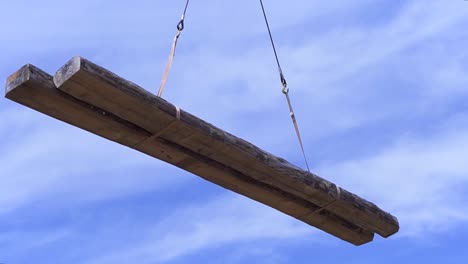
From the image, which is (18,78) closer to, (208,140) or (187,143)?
(187,143)

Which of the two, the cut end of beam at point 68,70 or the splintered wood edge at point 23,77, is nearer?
the cut end of beam at point 68,70

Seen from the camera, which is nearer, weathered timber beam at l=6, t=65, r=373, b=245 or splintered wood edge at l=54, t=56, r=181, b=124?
splintered wood edge at l=54, t=56, r=181, b=124

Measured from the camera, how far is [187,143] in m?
7.00

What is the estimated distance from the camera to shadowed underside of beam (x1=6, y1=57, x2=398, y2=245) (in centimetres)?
630

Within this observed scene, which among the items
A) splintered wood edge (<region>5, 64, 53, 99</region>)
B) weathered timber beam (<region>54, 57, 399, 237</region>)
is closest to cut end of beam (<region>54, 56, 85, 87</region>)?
weathered timber beam (<region>54, 57, 399, 237</region>)

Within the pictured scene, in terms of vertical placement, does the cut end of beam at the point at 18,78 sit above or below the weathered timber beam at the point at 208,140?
below

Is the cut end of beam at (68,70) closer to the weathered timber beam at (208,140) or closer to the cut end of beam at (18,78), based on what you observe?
the weathered timber beam at (208,140)

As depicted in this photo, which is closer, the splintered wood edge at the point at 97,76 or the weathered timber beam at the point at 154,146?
the splintered wood edge at the point at 97,76

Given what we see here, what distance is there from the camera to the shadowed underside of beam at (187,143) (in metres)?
6.30

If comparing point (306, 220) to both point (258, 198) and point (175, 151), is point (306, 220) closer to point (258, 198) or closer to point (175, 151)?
point (258, 198)

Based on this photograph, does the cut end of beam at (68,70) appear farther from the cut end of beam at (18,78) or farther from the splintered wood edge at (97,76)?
the cut end of beam at (18,78)

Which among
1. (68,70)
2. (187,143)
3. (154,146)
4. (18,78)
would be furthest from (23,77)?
(187,143)

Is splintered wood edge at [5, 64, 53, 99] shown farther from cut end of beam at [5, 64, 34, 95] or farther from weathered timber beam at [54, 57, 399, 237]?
weathered timber beam at [54, 57, 399, 237]

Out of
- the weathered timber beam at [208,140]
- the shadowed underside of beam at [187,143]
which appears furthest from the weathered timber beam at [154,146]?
the weathered timber beam at [208,140]
